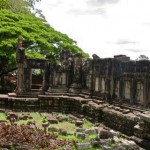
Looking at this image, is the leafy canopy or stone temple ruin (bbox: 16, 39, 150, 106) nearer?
stone temple ruin (bbox: 16, 39, 150, 106)

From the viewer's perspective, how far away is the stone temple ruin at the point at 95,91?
13930mm

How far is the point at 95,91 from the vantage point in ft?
65.5

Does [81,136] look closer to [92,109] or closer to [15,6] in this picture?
[92,109]

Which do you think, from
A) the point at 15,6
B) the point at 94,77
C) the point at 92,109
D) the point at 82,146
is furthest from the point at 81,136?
the point at 15,6

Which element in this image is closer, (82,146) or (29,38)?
(82,146)

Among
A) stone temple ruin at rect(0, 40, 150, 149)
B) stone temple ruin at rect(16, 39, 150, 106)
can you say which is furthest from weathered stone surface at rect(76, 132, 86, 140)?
stone temple ruin at rect(16, 39, 150, 106)

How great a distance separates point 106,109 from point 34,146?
20.4 feet

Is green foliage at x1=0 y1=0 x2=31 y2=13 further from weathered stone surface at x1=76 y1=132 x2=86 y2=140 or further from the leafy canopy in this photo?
weathered stone surface at x1=76 y1=132 x2=86 y2=140

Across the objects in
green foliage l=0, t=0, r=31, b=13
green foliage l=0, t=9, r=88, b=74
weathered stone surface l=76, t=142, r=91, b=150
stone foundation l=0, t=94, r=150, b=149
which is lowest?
weathered stone surface l=76, t=142, r=91, b=150

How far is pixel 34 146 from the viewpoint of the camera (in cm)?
957

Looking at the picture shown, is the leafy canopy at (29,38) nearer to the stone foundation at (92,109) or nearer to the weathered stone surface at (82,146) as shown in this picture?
the stone foundation at (92,109)

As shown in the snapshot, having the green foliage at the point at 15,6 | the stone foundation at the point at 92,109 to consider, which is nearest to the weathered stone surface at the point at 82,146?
the stone foundation at the point at 92,109

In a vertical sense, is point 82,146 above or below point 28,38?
below

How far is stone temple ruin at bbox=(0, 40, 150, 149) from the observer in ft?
45.7
